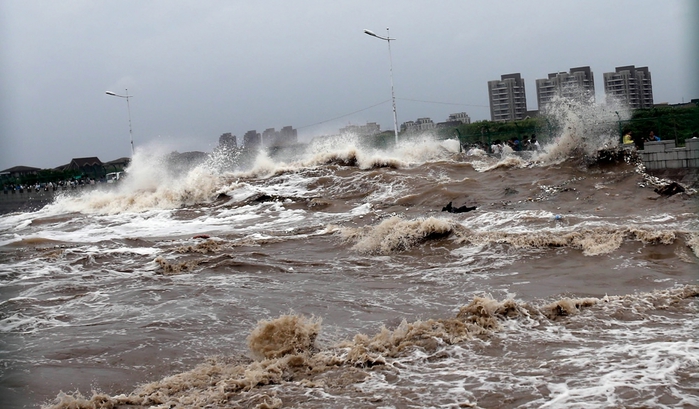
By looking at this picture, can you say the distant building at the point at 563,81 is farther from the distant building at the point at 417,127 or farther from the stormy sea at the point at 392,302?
the stormy sea at the point at 392,302

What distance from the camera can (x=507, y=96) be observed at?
62531 millimetres

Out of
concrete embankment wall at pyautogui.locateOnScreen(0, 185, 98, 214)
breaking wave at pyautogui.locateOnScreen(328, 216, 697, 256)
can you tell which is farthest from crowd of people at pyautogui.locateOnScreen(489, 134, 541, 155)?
concrete embankment wall at pyautogui.locateOnScreen(0, 185, 98, 214)

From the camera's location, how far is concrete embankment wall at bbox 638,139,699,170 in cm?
1579

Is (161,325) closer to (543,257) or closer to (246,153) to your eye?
(543,257)

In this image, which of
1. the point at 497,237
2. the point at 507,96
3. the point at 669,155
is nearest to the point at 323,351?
the point at 497,237

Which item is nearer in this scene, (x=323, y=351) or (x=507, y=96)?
(x=323, y=351)

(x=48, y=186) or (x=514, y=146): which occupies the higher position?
(x=48, y=186)

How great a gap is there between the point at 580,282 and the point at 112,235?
13265 millimetres

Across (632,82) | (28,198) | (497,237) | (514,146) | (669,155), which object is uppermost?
(632,82)

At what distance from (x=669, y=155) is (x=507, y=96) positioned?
47762 mm

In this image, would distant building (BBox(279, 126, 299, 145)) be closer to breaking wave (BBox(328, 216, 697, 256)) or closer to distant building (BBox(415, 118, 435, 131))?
distant building (BBox(415, 118, 435, 131))

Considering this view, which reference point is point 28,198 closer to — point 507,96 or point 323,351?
point 323,351

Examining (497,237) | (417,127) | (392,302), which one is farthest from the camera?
(417,127)

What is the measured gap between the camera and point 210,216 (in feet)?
67.9
